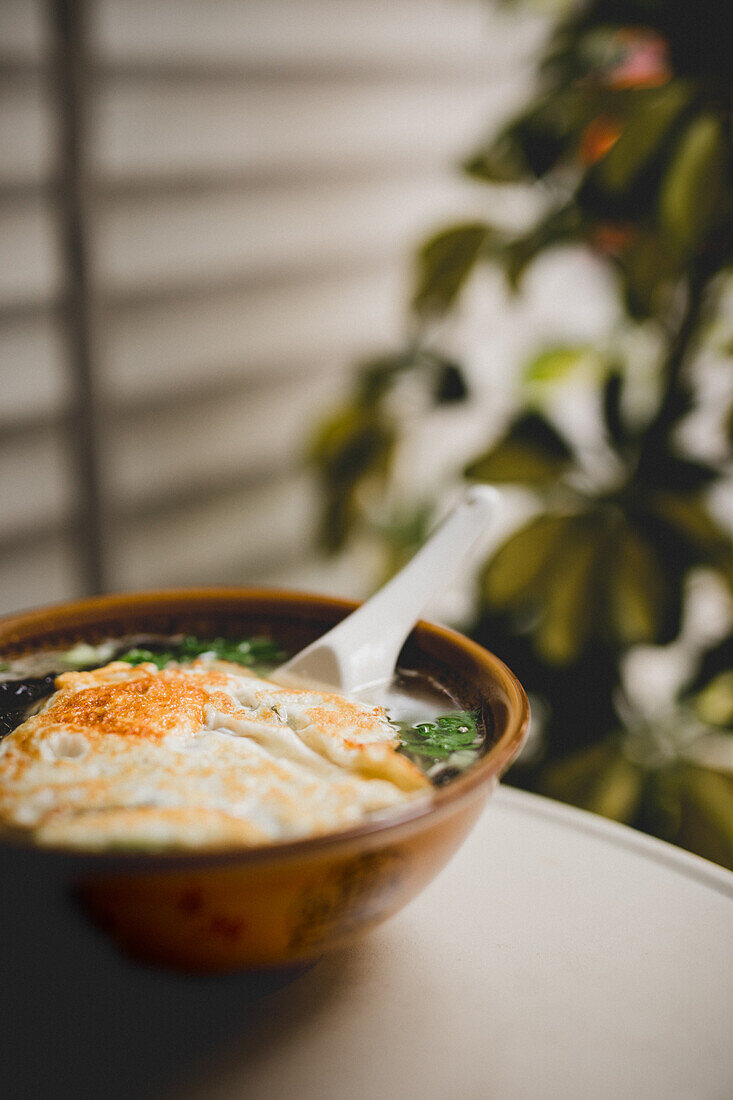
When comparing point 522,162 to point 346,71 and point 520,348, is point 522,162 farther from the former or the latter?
point 520,348

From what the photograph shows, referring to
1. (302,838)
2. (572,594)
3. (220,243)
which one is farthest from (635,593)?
(220,243)

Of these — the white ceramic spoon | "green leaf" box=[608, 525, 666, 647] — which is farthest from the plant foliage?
the white ceramic spoon

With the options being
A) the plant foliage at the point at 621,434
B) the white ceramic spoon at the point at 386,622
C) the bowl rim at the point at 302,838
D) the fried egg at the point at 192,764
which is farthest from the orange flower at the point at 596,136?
the fried egg at the point at 192,764

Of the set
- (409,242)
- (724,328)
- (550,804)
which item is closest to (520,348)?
(409,242)

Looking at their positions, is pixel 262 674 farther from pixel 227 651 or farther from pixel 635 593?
pixel 635 593

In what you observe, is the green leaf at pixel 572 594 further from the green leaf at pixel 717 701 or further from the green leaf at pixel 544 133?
the green leaf at pixel 544 133
